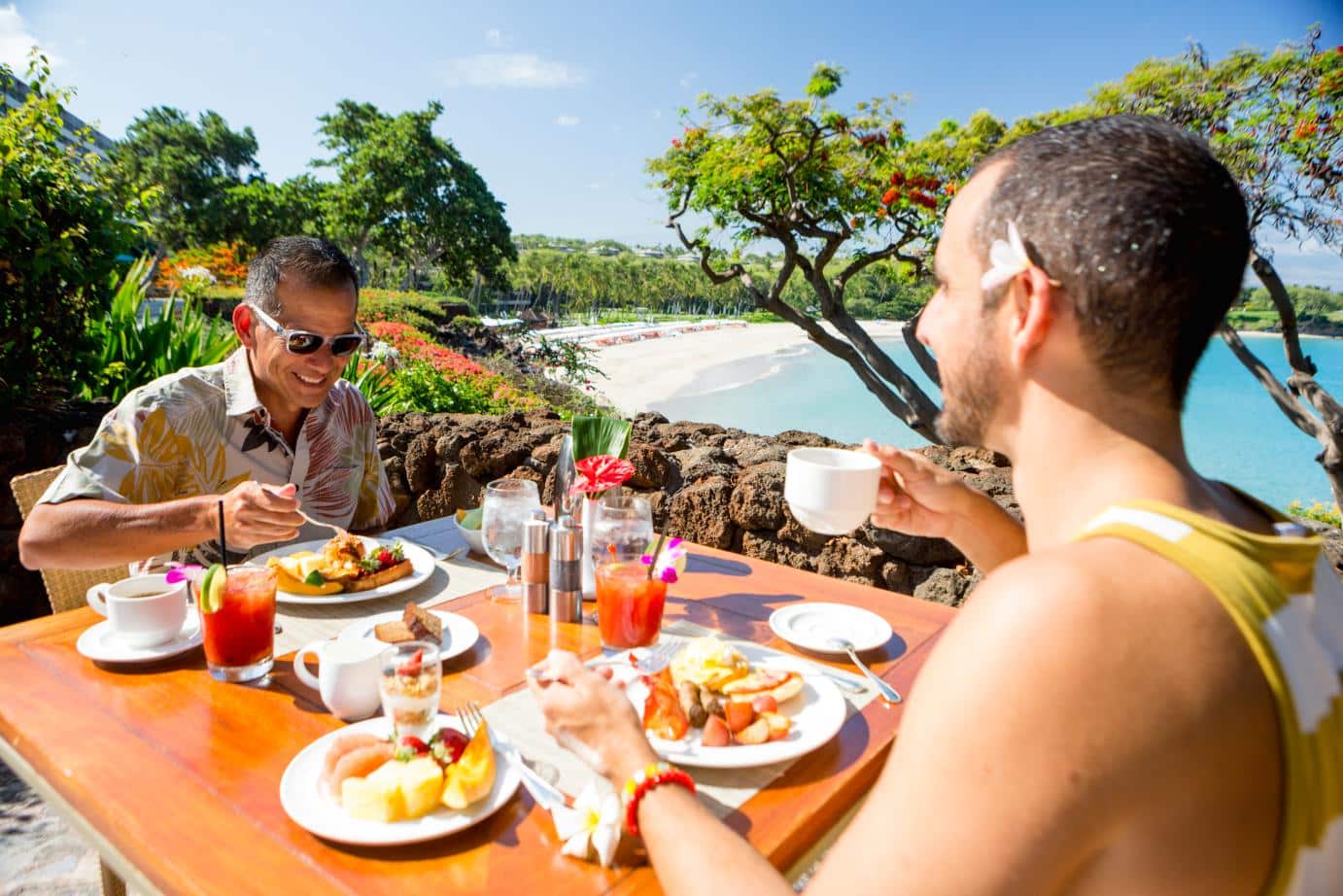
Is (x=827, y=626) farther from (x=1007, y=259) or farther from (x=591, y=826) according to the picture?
(x=1007, y=259)

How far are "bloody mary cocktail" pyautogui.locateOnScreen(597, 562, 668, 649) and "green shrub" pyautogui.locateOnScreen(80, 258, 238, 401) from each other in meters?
4.26

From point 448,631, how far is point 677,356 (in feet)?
143

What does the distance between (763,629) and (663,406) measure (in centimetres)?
2651

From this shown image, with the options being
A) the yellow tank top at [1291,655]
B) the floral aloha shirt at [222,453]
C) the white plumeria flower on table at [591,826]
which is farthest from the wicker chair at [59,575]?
the yellow tank top at [1291,655]

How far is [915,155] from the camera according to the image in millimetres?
8000

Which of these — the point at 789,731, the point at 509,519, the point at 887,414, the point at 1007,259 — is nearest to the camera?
the point at 1007,259

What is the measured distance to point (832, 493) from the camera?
5.25ft

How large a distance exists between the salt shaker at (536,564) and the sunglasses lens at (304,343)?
1.03m

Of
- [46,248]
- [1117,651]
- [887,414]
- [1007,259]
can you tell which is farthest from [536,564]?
[887,414]

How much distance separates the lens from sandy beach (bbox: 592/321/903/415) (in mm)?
31531

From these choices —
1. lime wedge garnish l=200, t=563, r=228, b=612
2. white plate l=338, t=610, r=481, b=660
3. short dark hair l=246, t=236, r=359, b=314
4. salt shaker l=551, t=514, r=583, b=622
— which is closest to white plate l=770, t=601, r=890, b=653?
salt shaker l=551, t=514, r=583, b=622

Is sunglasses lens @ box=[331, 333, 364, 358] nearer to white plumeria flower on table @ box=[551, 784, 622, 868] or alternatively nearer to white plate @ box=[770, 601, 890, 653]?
white plate @ box=[770, 601, 890, 653]

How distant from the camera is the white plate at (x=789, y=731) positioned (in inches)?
50.8

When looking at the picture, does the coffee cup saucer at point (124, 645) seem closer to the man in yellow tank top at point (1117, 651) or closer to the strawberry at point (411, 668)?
the strawberry at point (411, 668)
